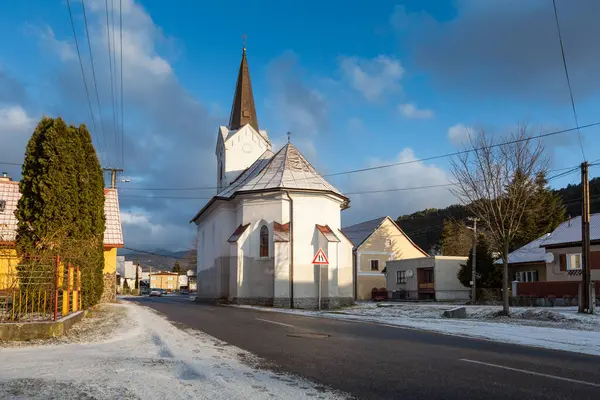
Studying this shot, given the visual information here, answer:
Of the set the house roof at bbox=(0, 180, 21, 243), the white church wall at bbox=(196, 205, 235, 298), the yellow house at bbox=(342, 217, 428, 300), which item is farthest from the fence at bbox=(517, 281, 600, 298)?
the house roof at bbox=(0, 180, 21, 243)

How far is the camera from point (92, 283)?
1827cm

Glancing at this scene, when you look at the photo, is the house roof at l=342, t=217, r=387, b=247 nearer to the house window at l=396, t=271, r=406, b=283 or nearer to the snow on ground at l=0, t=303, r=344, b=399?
the house window at l=396, t=271, r=406, b=283

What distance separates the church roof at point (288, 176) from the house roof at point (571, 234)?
572 inches

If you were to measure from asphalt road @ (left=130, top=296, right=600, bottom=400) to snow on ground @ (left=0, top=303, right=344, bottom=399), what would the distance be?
22.1 inches

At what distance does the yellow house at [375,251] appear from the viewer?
5219cm

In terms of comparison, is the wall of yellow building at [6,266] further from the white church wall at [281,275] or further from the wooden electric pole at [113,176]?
the wooden electric pole at [113,176]

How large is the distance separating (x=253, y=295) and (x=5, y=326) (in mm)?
21592

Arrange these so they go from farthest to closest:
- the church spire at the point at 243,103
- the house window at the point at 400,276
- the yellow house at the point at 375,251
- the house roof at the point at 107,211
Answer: the yellow house at the point at 375,251, the house window at the point at 400,276, the church spire at the point at 243,103, the house roof at the point at 107,211

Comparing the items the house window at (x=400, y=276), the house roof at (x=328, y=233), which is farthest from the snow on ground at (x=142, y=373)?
the house window at (x=400, y=276)

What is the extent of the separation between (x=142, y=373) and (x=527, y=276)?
39.2 meters

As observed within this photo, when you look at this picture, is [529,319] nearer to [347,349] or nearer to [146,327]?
[347,349]

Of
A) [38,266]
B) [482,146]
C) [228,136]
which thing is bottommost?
[38,266]

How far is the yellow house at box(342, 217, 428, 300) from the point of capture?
2055 inches

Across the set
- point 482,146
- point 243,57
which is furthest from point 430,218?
point 482,146
